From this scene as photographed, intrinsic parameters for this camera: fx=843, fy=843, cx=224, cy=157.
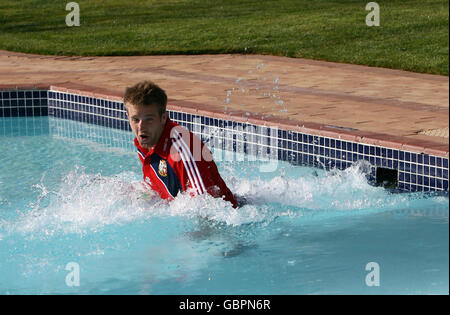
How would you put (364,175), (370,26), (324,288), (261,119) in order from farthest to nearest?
1. (370,26)
2. (261,119)
3. (364,175)
4. (324,288)

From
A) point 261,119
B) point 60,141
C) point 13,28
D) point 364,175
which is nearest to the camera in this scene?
point 364,175

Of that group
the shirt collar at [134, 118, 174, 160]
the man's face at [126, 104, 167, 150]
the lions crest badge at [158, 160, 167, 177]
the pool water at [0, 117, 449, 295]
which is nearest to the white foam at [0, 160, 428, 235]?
the pool water at [0, 117, 449, 295]

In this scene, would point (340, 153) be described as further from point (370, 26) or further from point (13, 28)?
point (13, 28)

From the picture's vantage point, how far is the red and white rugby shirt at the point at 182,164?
5.25 metres

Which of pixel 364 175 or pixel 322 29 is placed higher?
pixel 322 29

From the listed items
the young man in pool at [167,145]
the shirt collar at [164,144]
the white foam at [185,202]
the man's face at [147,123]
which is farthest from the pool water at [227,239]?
the man's face at [147,123]

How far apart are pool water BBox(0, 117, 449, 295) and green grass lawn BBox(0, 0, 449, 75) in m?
5.07

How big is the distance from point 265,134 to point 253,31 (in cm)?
667

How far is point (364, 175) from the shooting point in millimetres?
7383

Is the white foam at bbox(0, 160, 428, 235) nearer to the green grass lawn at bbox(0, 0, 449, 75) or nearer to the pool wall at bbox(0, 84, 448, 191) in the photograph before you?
the pool wall at bbox(0, 84, 448, 191)

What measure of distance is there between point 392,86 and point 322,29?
173 inches

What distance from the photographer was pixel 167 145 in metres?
5.34

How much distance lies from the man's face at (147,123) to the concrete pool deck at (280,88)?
90.5 inches

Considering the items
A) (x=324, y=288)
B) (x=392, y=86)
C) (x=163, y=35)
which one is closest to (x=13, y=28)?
(x=163, y=35)
